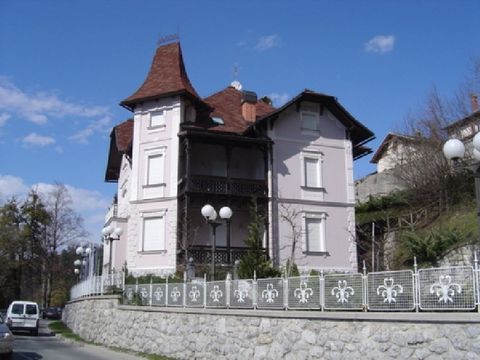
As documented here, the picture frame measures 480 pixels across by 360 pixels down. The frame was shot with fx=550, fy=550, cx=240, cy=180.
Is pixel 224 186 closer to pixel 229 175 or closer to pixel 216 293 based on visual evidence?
pixel 229 175

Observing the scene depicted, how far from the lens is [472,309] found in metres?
8.41

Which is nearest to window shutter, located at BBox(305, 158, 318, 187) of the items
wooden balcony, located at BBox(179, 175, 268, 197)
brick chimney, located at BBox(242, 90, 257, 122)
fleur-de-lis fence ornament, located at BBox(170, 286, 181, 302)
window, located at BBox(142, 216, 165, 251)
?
wooden balcony, located at BBox(179, 175, 268, 197)

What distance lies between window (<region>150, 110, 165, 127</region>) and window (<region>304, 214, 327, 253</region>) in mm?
9486

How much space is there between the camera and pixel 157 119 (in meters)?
29.9

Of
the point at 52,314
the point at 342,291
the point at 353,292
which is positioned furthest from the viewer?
the point at 52,314

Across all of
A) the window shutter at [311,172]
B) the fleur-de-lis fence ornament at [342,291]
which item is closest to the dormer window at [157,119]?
the window shutter at [311,172]

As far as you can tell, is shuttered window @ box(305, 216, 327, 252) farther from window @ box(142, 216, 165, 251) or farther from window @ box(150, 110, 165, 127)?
window @ box(150, 110, 165, 127)

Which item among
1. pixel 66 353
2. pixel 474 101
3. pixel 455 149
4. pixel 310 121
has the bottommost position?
pixel 66 353

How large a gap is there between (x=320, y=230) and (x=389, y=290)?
20.9 m

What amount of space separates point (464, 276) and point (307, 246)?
21299 millimetres

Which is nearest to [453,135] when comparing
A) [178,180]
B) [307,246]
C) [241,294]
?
[307,246]

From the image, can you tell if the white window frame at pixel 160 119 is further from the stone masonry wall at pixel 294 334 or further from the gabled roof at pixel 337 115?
the stone masonry wall at pixel 294 334

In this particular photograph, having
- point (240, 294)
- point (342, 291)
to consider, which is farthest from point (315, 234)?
point (342, 291)

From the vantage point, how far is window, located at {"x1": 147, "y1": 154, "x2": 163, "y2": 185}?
2936 cm
